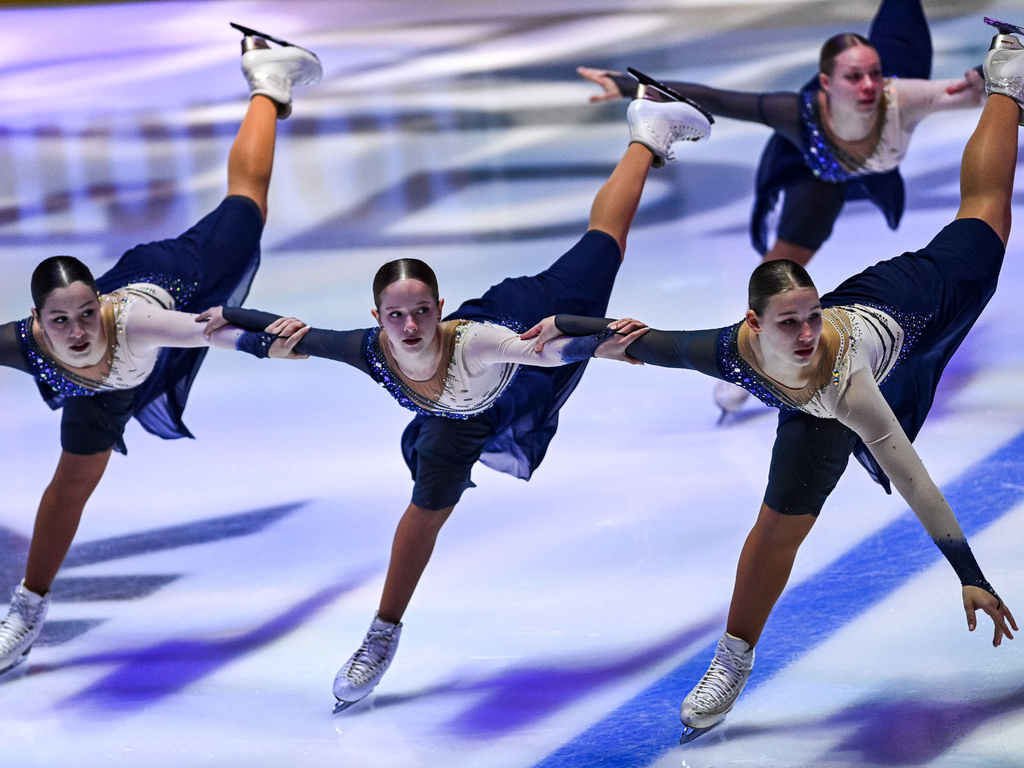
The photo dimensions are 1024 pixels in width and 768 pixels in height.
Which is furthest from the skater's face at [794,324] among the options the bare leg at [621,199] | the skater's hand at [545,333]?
the bare leg at [621,199]

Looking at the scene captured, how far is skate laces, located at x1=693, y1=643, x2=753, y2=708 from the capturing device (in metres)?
3.30

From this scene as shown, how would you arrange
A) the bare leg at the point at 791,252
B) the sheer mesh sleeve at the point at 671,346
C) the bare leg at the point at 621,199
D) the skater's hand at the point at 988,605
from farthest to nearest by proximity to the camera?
the bare leg at the point at 791,252
the bare leg at the point at 621,199
the sheer mesh sleeve at the point at 671,346
the skater's hand at the point at 988,605

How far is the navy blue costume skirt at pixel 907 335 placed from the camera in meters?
3.29

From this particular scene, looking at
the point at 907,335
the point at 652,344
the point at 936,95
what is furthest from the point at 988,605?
the point at 936,95

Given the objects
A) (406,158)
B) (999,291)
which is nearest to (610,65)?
(406,158)

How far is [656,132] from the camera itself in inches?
165

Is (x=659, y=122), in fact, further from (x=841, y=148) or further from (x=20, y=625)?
(x=20, y=625)

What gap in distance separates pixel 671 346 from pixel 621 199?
103 centimetres

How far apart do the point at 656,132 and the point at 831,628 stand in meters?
1.71

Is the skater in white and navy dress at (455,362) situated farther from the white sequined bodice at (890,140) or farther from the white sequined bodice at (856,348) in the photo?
the white sequined bodice at (890,140)

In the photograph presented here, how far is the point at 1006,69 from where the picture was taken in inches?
144

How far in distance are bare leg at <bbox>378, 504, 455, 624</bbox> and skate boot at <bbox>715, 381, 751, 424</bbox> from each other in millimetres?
1719

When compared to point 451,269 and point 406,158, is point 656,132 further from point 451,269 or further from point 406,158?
point 406,158

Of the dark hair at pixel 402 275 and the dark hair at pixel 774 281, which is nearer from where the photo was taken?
the dark hair at pixel 774 281
